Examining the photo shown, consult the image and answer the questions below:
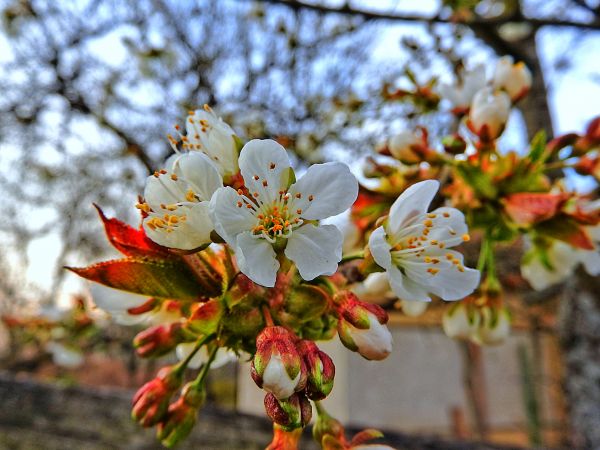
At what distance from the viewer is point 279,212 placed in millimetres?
551

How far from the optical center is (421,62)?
2.40 meters

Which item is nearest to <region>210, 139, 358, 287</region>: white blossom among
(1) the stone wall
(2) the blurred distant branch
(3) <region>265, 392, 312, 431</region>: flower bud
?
(3) <region>265, 392, 312, 431</region>: flower bud

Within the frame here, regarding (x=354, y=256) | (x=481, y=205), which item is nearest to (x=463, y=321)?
(x=481, y=205)

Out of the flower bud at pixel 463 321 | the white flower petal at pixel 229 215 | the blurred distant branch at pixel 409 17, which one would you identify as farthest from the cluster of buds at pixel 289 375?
the blurred distant branch at pixel 409 17

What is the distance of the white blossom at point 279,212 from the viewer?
19.1 inches

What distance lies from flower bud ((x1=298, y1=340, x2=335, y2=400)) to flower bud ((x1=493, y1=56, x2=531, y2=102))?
71cm

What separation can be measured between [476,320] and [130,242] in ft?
2.21

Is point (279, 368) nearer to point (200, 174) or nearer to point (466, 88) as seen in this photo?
point (200, 174)

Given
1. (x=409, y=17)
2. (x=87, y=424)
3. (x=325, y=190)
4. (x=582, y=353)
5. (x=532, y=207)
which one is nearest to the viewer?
(x=325, y=190)

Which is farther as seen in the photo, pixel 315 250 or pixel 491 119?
pixel 491 119

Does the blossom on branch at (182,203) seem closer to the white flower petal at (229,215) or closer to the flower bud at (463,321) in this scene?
the white flower petal at (229,215)

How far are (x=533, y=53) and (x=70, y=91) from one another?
2.63 meters

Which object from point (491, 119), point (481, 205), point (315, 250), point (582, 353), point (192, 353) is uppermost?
point (491, 119)

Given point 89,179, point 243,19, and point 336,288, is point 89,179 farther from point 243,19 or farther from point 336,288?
point 336,288
